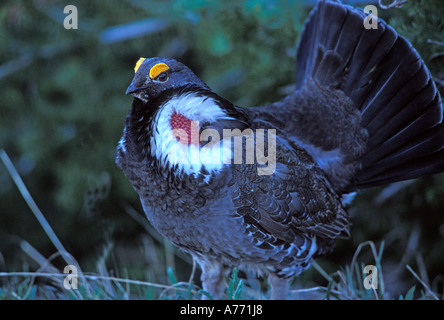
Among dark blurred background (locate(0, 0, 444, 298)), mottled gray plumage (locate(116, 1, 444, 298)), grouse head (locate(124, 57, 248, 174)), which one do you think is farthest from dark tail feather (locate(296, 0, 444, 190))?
grouse head (locate(124, 57, 248, 174))

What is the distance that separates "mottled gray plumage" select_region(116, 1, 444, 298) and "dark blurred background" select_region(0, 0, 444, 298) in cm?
42

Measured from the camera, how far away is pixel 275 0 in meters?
3.67

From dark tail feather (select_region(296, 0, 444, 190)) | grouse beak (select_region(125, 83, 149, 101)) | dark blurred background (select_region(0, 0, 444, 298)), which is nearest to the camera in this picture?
grouse beak (select_region(125, 83, 149, 101))

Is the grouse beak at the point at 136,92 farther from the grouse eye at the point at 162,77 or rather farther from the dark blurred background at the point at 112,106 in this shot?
the dark blurred background at the point at 112,106

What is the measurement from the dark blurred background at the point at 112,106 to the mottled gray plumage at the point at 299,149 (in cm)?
42

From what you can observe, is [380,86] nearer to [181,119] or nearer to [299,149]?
[299,149]

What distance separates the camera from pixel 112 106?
514 cm

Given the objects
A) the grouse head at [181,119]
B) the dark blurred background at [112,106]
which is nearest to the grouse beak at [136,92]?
the grouse head at [181,119]

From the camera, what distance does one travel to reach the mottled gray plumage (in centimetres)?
274

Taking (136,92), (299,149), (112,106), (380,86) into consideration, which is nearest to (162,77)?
(136,92)

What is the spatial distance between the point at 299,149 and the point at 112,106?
2458 millimetres

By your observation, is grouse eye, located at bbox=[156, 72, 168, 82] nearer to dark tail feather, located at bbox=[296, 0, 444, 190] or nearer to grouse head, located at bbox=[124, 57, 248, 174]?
grouse head, located at bbox=[124, 57, 248, 174]

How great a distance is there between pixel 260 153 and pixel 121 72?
3.22m

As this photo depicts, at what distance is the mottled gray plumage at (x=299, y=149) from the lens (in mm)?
2744
